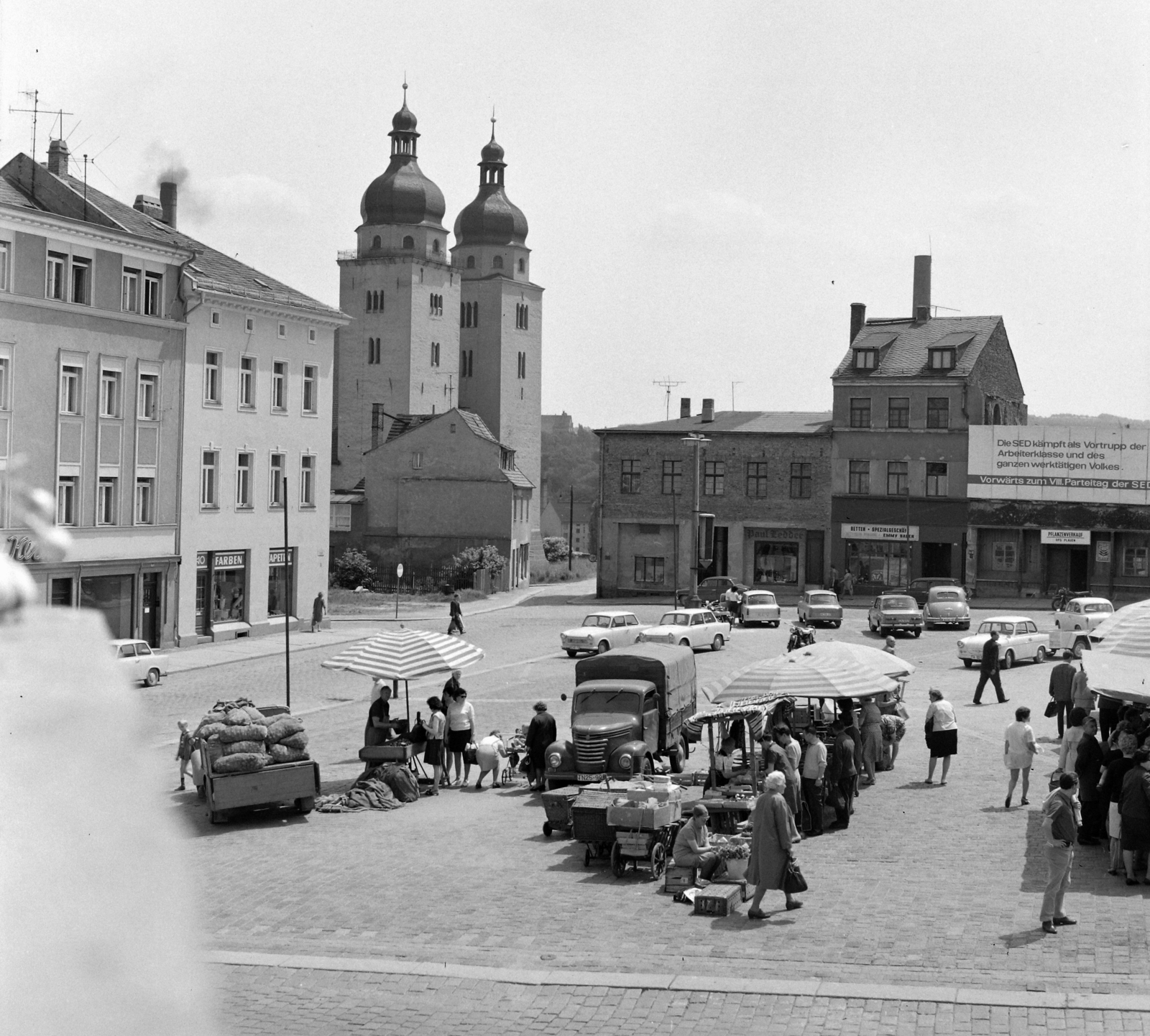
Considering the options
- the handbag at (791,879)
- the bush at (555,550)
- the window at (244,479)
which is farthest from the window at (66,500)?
the bush at (555,550)

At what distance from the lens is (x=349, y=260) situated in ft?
366

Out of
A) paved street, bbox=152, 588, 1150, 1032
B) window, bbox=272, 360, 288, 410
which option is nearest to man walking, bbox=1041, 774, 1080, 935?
paved street, bbox=152, 588, 1150, 1032

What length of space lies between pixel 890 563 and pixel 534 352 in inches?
2266

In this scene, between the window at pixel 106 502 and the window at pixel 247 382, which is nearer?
the window at pixel 106 502

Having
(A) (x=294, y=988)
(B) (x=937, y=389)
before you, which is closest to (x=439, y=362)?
(B) (x=937, y=389)

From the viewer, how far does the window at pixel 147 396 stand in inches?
1458

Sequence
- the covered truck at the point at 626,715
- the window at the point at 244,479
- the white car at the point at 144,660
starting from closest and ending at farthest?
the covered truck at the point at 626,715, the white car at the point at 144,660, the window at the point at 244,479

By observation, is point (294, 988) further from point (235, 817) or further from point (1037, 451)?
point (1037, 451)

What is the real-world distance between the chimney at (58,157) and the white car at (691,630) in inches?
905

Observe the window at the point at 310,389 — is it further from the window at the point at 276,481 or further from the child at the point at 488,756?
the child at the point at 488,756

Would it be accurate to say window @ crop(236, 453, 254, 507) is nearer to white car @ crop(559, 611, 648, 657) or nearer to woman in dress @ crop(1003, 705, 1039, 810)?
white car @ crop(559, 611, 648, 657)

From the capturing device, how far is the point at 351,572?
76562 millimetres

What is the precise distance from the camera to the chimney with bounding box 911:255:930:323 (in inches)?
2886

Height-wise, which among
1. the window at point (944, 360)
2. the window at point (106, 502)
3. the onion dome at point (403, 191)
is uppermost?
the onion dome at point (403, 191)
